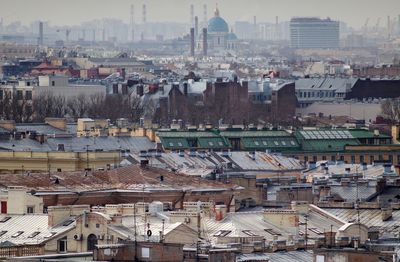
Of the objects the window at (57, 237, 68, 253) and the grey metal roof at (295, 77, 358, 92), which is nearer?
the window at (57, 237, 68, 253)

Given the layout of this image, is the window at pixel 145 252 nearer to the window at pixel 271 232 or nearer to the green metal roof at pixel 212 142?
the window at pixel 271 232

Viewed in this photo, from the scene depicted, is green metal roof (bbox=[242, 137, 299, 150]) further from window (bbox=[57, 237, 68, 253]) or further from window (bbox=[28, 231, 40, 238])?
window (bbox=[57, 237, 68, 253])

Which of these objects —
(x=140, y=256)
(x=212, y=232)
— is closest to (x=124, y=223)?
(x=212, y=232)

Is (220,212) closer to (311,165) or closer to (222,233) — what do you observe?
(222,233)

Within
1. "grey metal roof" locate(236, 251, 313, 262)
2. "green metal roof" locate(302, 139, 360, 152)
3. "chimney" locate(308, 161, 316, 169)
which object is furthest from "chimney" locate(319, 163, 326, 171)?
"grey metal roof" locate(236, 251, 313, 262)

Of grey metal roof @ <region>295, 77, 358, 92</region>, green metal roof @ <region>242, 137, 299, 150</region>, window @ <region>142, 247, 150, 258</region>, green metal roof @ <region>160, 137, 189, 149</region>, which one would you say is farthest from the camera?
grey metal roof @ <region>295, 77, 358, 92</region>

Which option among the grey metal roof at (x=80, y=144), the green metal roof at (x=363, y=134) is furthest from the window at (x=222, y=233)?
the green metal roof at (x=363, y=134)
